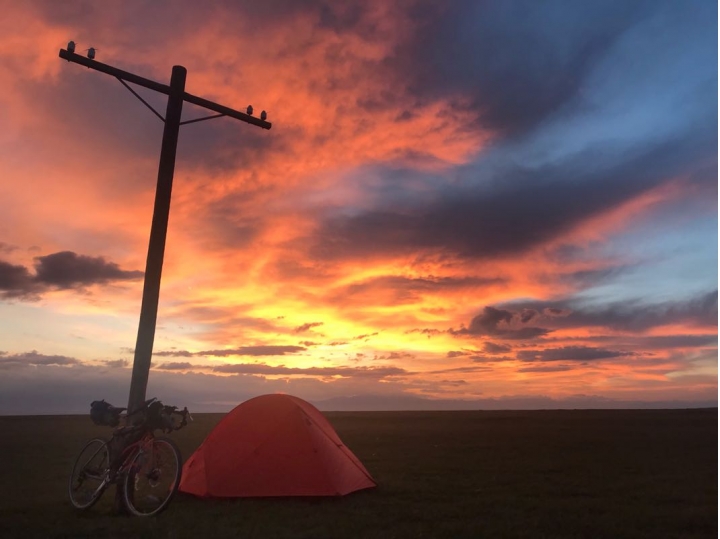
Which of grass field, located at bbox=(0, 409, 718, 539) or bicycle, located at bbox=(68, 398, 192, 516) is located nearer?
grass field, located at bbox=(0, 409, 718, 539)

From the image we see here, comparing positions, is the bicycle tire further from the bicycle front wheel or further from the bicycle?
the bicycle front wheel

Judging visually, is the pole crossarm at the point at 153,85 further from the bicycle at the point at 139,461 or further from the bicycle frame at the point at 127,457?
the bicycle frame at the point at 127,457

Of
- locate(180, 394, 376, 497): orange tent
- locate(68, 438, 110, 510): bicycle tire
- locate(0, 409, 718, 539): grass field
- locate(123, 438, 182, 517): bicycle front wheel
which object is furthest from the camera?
locate(180, 394, 376, 497): orange tent

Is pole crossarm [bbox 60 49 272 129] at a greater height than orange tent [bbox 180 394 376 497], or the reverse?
pole crossarm [bbox 60 49 272 129]

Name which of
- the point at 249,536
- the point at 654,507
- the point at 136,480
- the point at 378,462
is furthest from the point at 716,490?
the point at 136,480

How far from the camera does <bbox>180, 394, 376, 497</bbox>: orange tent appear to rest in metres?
13.5

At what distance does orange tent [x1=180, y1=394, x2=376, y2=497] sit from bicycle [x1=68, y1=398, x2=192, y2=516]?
1.68 m

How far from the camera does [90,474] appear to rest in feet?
42.2

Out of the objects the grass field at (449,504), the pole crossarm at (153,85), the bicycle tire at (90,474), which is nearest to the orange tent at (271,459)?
the grass field at (449,504)

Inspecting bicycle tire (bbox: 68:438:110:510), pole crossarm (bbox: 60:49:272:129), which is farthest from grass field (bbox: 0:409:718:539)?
pole crossarm (bbox: 60:49:272:129)

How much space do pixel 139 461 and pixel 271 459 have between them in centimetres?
309

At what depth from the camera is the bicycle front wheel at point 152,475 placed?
11.8 m

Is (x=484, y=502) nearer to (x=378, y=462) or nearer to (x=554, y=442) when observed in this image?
(x=378, y=462)

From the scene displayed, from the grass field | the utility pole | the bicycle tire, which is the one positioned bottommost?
the grass field
